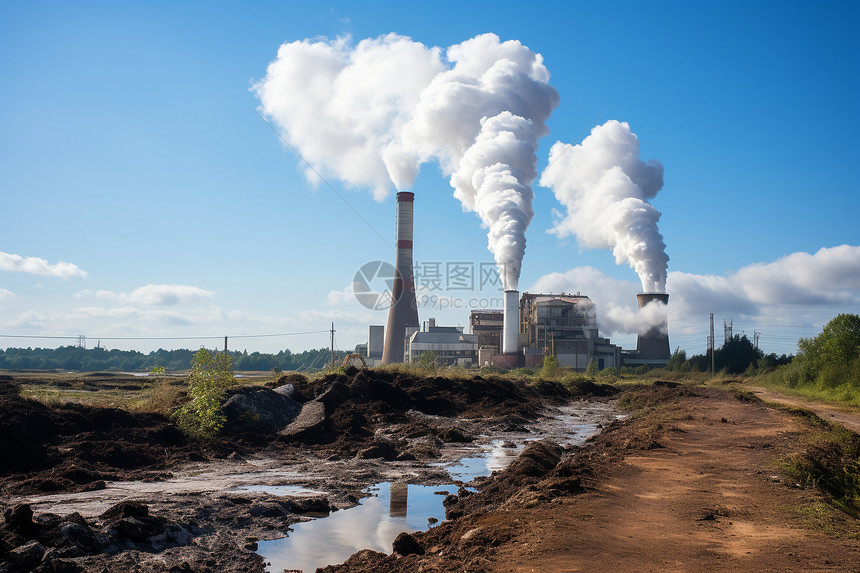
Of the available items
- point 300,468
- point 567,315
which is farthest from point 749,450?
point 567,315

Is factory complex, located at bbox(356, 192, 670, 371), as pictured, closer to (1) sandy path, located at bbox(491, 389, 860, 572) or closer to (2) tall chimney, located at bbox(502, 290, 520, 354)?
(2) tall chimney, located at bbox(502, 290, 520, 354)

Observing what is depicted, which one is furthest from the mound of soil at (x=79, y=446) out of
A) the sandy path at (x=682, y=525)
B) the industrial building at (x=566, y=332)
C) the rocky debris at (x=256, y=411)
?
the industrial building at (x=566, y=332)

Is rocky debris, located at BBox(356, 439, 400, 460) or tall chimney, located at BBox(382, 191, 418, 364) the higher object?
tall chimney, located at BBox(382, 191, 418, 364)

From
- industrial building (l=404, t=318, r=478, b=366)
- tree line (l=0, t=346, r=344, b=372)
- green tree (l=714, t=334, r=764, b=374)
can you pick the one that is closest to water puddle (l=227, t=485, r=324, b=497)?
industrial building (l=404, t=318, r=478, b=366)

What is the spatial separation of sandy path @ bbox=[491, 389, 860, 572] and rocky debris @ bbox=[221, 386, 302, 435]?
8.22m

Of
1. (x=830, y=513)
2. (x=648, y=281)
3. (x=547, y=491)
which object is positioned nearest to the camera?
(x=830, y=513)

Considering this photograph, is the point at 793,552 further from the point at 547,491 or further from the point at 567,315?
the point at 567,315

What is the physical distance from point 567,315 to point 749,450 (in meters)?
46.0

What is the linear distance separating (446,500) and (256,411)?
7589mm

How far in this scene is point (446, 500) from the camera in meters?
8.36

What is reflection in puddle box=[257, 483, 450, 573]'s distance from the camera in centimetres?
597

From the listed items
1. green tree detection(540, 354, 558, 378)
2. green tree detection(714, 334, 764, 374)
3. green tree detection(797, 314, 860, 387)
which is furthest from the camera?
green tree detection(714, 334, 764, 374)

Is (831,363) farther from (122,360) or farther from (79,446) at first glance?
(122,360)

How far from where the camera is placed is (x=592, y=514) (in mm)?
6512
